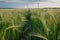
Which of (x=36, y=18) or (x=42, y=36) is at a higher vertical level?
(x=36, y=18)

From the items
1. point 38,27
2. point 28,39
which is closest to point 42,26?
point 38,27

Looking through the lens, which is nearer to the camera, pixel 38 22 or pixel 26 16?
pixel 38 22

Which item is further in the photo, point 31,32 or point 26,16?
point 26,16

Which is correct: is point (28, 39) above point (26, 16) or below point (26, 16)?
below

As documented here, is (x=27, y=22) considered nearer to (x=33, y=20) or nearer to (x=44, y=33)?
(x=33, y=20)

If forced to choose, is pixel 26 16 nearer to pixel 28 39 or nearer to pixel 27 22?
pixel 27 22

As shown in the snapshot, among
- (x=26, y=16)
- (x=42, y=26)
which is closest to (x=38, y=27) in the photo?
(x=42, y=26)
